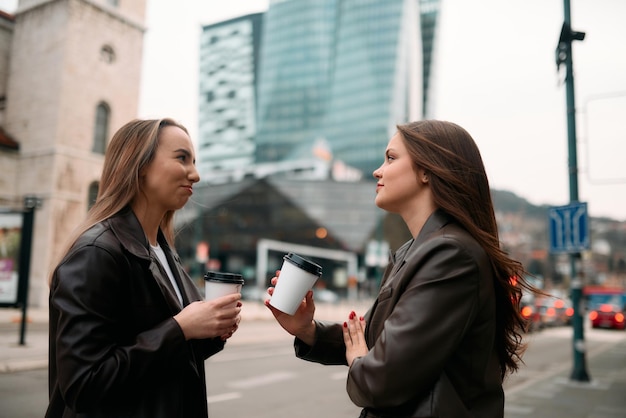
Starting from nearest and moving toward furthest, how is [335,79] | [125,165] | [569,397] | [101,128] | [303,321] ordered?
[125,165], [303,321], [569,397], [101,128], [335,79]

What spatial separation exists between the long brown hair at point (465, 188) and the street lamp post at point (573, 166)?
863 centimetres

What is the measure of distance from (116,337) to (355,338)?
828 millimetres

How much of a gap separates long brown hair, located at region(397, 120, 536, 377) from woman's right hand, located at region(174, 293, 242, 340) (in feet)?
2.77

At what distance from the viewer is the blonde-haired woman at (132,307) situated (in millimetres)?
1694

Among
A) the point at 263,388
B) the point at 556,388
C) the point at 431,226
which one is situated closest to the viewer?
the point at 431,226

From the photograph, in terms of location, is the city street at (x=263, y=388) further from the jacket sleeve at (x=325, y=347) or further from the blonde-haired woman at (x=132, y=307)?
the blonde-haired woman at (x=132, y=307)

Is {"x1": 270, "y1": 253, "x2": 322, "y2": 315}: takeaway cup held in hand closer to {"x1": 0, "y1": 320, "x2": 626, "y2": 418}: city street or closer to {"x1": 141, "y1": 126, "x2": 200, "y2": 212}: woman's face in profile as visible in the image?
{"x1": 141, "y1": 126, "x2": 200, "y2": 212}: woman's face in profile

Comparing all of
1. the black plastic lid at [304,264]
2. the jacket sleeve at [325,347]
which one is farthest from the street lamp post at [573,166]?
the black plastic lid at [304,264]

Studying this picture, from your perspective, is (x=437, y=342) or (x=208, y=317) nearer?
(x=437, y=342)

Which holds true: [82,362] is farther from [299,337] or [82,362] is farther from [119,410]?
[299,337]

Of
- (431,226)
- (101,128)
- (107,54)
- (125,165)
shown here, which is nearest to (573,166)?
(431,226)

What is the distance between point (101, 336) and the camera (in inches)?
67.3

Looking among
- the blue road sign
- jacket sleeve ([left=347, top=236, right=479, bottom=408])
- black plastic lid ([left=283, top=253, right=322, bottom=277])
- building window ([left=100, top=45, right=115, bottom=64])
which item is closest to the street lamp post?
the blue road sign

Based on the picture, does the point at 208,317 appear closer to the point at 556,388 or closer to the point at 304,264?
the point at 304,264
